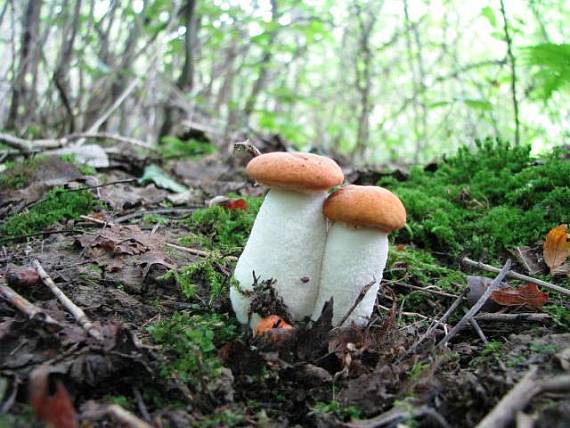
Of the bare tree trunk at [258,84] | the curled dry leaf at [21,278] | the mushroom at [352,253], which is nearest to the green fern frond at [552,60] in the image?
the mushroom at [352,253]

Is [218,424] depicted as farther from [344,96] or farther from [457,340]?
[344,96]

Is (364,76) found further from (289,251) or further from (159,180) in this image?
(289,251)

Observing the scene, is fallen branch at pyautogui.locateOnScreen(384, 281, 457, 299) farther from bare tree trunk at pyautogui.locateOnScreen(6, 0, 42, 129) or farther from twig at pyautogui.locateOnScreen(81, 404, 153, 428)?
bare tree trunk at pyautogui.locateOnScreen(6, 0, 42, 129)

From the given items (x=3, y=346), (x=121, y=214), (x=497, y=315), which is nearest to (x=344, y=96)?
(x=121, y=214)

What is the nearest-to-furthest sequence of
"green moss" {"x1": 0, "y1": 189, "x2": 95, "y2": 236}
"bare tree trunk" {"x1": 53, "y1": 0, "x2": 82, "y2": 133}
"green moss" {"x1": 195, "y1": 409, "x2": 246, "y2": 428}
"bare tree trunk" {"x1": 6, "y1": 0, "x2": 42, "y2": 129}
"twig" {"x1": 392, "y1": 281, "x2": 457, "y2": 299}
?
1. "green moss" {"x1": 195, "y1": 409, "x2": 246, "y2": 428}
2. "twig" {"x1": 392, "y1": 281, "x2": 457, "y2": 299}
3. "green moss" {"x1": 0, "y1": 189, "x2": 95, "y2": 236}
4. "bare tree trunk" {"x1": 53, "y1": 0, "x2": 82, "y2": 133}
5. "bare tree trunk" {"x1": 6, "y1": 0, "x2": 42, "y2": 129}

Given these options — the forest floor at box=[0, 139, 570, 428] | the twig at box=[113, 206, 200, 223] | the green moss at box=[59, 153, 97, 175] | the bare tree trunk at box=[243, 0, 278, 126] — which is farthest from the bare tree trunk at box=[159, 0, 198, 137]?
the twig at box=[113, 206, 200, 223]

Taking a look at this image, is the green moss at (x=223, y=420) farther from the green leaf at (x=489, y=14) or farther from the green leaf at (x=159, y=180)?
the green leaf at (x=489, y=14)
